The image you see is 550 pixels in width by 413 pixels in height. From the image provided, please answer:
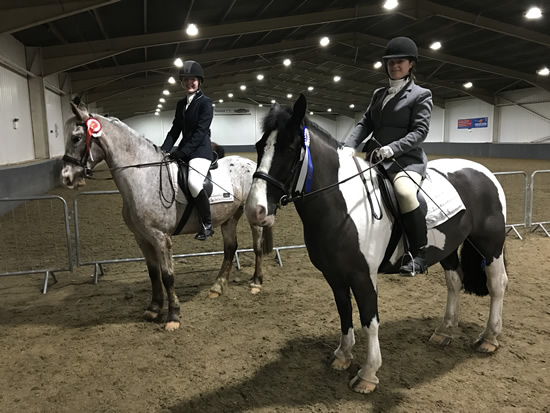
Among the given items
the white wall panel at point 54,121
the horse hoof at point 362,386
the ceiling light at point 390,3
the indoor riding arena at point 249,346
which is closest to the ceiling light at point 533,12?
the ceiling light at point 390,3

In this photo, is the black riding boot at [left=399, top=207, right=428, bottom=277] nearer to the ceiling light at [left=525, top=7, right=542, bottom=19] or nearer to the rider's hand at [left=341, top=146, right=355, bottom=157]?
the rider's hand at [left=341, top=146, right=355, bottom=157]

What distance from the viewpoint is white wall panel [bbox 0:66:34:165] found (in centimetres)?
993

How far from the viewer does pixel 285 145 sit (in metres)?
2.28

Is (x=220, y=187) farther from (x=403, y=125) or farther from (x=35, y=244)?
(x=35, y=244)

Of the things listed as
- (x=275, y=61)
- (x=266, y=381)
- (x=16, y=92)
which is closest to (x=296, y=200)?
(x=266, y=381)

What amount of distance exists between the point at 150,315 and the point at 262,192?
2.44m

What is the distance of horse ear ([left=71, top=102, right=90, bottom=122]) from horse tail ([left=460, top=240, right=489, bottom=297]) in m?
3.68

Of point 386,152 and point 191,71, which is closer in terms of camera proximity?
point 386,152

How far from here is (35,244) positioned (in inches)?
259

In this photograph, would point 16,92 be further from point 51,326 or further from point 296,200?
point 296,200

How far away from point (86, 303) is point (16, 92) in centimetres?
966

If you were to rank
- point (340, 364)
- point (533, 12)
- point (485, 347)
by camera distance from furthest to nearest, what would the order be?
point (533, 12)
point (485, 347)
point (340, 364)

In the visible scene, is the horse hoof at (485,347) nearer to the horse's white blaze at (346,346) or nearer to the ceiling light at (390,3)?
the horse's white blaze at (346,346)

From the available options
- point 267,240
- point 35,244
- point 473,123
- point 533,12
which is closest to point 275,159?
point 267,240
